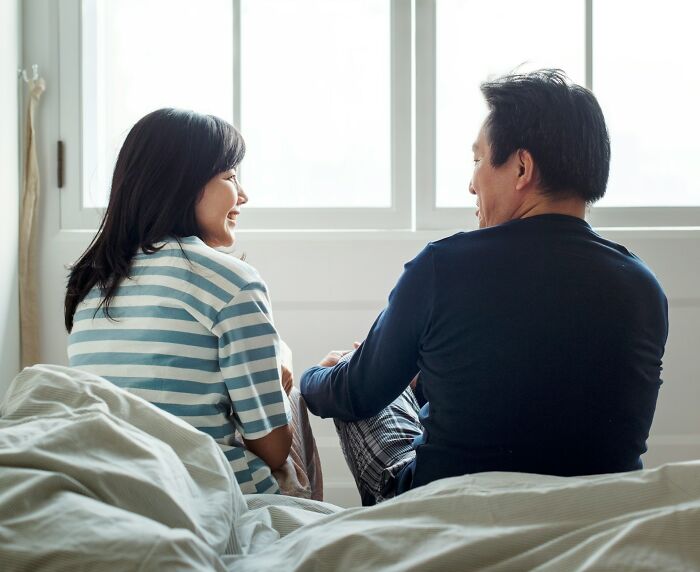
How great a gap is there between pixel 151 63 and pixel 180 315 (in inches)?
64.8

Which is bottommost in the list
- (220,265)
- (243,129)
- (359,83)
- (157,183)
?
(220,265)

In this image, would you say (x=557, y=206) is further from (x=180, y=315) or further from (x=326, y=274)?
(x=326, y=274)

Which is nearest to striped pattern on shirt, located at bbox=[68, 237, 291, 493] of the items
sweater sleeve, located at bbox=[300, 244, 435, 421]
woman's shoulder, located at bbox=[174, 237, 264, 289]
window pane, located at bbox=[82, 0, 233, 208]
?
woman's shoulder, located at bbox=[174, 237, 264, 289]

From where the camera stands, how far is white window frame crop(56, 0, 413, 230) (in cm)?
268

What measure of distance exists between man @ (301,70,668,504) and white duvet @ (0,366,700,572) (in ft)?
1.03

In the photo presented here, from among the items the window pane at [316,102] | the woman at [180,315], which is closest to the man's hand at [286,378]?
the woman at [180,315]

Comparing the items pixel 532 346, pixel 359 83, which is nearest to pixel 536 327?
pixel 532 346

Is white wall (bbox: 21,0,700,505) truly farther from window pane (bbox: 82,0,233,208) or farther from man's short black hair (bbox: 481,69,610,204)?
man's short black hair (bbox: 481,69,610,204)

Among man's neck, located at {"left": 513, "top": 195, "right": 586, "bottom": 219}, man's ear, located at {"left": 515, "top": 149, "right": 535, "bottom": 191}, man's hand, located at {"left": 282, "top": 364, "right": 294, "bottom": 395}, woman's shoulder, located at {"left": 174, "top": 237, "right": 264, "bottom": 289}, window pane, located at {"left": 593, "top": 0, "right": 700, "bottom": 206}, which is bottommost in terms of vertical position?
man's hand, located at {"left": 282, "top": 364, "right": 294, "bottom": 395}

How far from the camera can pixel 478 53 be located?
110 inches

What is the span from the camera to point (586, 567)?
0.71 meters

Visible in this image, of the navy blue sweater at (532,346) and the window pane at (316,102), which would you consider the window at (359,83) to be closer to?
the window pane at (316,102)

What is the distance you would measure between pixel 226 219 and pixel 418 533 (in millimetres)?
971

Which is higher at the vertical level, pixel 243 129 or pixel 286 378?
pixel 243 129
